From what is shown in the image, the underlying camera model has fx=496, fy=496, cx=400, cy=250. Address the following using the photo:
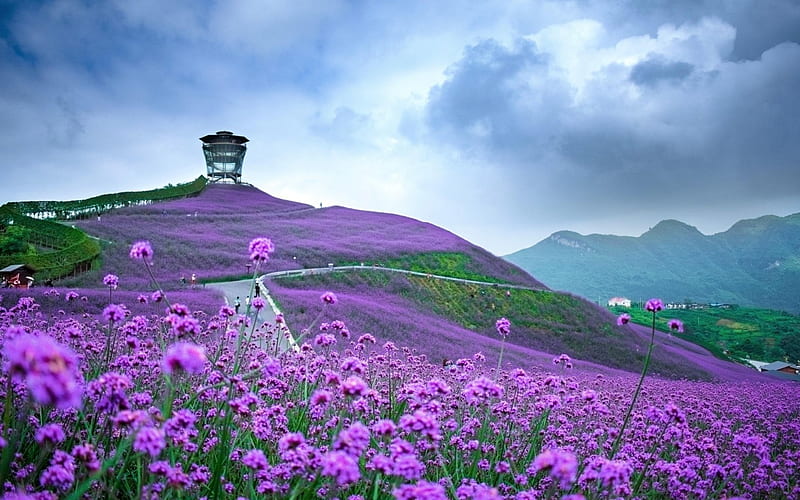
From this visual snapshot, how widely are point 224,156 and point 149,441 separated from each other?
254 ft

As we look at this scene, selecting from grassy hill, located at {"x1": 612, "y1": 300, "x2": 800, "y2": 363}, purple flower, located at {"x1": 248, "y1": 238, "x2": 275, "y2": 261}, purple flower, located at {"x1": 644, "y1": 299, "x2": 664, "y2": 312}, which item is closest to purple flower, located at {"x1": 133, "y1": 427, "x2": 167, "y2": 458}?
purple flower, located at {"x1": 248, "y1": 238, "x2": 275, "y2": 261}

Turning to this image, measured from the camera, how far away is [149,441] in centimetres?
193

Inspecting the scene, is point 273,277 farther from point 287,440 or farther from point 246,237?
point 287,440

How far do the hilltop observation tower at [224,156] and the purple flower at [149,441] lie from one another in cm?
7523

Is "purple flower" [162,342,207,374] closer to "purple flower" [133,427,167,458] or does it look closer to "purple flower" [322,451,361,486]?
"purple flower" [133,427,167,458]

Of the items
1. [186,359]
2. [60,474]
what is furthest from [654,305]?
[60,474]

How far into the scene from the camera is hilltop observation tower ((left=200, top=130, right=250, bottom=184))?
7200 cm

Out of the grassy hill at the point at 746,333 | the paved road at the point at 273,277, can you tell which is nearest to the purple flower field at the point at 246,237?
the paved road at the point at 273,277

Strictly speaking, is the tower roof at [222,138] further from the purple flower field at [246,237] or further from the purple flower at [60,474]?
the purple flower at [60,474]

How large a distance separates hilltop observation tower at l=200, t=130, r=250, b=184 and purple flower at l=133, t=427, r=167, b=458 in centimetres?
7523

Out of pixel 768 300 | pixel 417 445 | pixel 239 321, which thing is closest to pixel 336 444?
pixel 417 445

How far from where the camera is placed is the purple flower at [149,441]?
74.3 inches

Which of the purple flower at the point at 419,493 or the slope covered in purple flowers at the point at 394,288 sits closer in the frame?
the purple flower at the point at 419,493

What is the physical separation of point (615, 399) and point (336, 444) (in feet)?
27.3
